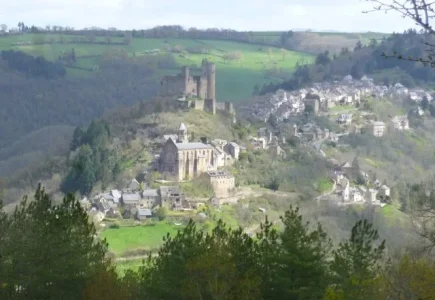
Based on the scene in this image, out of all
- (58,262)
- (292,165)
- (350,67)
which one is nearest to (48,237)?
(58,262)

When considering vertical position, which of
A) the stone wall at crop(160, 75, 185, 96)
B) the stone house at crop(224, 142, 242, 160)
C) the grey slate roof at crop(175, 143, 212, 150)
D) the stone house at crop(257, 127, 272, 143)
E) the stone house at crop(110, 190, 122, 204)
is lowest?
the stone house at crop(110, 190, 122, 204)

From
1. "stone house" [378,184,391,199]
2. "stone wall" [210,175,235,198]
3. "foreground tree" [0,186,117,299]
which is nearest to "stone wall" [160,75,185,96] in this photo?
"stone wall" [210,175,235,198]

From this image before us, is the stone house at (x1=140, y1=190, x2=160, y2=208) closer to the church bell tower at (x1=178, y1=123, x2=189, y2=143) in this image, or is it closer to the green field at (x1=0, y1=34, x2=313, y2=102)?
the church bell tower at (x1=178, y1=123, x2=189, y2=143)

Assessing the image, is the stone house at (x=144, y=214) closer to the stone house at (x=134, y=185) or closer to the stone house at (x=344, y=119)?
the stone house at (x=134, y=185)

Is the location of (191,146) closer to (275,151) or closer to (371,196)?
(275,151)

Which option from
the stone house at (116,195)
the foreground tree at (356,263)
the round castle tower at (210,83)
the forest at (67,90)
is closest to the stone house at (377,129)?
the round castle tower at (210,83)

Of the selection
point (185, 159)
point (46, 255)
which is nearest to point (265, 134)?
point (185, 159)

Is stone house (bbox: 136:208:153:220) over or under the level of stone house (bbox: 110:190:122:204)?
under
